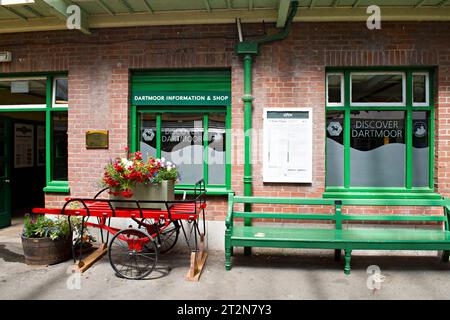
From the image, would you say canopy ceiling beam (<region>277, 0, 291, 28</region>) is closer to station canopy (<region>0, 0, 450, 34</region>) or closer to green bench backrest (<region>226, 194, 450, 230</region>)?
station canopy (<region>0, 0, 450, 34</region>)

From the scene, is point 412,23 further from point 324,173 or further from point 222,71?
point 222,71

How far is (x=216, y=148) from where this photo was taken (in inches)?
237

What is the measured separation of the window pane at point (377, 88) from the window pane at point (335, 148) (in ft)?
1.42

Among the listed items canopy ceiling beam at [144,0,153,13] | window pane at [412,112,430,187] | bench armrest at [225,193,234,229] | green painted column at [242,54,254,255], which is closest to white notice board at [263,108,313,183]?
green painted column at [242,54,254,255]

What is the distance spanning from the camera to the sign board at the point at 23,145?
861cm

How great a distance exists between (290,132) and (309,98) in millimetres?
651

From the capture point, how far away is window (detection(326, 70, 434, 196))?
18.7ft

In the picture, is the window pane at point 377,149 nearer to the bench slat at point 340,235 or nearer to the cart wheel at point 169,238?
the bench slat at point 340,235

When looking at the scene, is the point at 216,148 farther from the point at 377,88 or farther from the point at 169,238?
the point at 377,88

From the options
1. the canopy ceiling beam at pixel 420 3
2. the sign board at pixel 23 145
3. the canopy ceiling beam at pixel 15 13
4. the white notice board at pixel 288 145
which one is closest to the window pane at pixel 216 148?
the white notice board at pixel 288 145

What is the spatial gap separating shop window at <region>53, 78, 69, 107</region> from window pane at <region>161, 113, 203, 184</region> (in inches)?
75.4

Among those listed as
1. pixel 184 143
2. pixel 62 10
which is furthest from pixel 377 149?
pixel 62 10

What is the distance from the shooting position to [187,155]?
6082mm

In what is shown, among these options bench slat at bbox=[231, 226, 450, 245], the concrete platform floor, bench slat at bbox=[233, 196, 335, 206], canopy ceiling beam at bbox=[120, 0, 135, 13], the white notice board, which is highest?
canopy ceiling beam at bbox=[120, 0, 135, 13]
